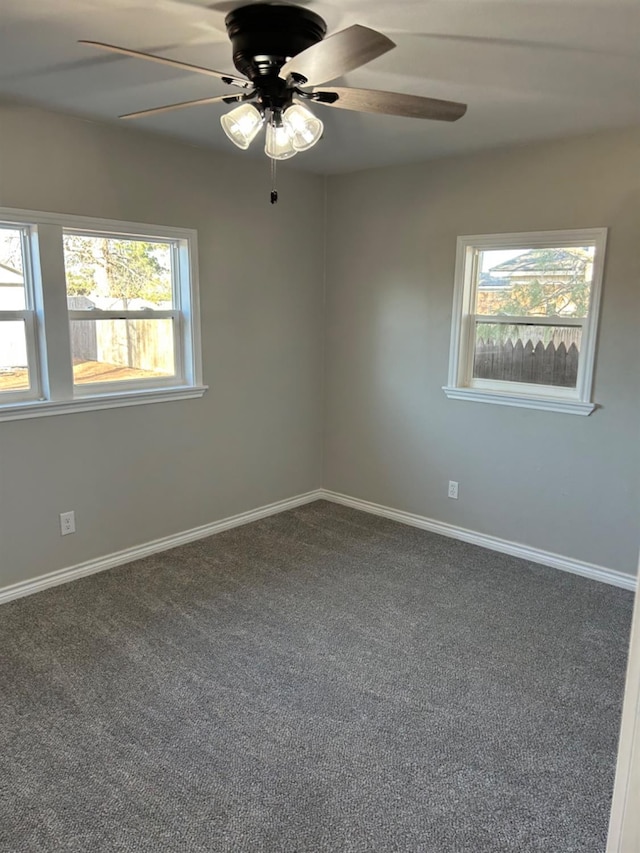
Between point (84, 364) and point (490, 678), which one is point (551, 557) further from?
point (84, 364)

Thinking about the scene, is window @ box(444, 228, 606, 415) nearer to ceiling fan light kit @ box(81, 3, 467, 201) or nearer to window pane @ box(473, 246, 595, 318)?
window pane @ box(473, 246, 595, 318)

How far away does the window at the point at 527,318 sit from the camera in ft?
10.9

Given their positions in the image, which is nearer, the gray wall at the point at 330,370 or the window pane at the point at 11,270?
the window pane at the point at 11,270

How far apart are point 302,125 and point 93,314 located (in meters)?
1.91

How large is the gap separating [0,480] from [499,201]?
10.7 feet

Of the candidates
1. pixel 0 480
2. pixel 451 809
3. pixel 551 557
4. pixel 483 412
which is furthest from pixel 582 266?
pixel 0 480

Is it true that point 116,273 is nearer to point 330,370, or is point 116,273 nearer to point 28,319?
point 28,319

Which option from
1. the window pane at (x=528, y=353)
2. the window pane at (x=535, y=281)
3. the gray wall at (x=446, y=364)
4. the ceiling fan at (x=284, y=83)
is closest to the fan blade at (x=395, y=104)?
the ceiling fan at (x=284, y=83)

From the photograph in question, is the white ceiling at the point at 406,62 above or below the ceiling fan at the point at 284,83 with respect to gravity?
above

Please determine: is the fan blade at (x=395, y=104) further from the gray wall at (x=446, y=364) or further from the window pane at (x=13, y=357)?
the window pane at (x=13, y=357)

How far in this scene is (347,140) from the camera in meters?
3.26

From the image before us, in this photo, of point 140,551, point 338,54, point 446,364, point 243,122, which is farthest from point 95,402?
point 338,54

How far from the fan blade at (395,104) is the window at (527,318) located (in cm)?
163

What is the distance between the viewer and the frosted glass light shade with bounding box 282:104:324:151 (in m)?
1.84
